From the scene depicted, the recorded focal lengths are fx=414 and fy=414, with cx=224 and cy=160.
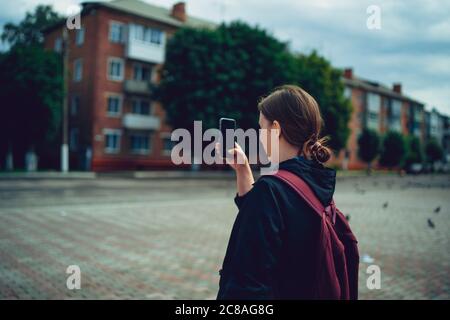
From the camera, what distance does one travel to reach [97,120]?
34.5m

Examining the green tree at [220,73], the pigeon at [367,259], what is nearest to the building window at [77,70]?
the green tree at [220,73]

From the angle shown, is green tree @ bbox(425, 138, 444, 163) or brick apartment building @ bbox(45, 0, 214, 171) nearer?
brick apartment building @ bbox(45, 0, 214, 171)

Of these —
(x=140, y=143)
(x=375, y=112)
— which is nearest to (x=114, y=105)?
(x=140, y=143)

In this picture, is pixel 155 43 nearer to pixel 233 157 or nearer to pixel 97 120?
pixel 97 120

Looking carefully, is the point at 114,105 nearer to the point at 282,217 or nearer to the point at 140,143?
the point at 140,143

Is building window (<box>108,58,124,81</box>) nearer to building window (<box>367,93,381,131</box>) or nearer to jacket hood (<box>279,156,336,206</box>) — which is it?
jacket hood (<box>279,156,336,206</box>)

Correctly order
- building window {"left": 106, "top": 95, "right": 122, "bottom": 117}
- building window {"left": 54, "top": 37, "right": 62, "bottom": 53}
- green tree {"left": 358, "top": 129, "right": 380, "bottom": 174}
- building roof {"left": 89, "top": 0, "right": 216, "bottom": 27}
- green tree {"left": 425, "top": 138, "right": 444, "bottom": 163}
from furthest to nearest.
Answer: green tree {"left": 425, "top": 138, "right": 444, "bottom": 163}
green tree {"left": 358, "top": 129, "right": 380, "bottom": 174}
building window {"left": 54, "top": 37, "right": 62, "bottom": 53}
building window {"left": 106, "top": 95, "right": 122, "bottom": 117}
building roof {"left": 89, "top": 0, "right": 216, "bottom": 27}

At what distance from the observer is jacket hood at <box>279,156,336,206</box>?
5.81 feet

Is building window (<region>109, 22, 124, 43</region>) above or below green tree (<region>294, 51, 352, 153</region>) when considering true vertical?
above

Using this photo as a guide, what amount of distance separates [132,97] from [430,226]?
98.5ft

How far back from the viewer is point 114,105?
117ft

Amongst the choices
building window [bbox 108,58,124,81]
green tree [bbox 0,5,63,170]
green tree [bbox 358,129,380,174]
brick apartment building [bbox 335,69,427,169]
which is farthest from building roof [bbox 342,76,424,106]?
green tree [bbox 0,5,63,170]

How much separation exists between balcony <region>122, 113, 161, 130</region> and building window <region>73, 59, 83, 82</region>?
5.57m

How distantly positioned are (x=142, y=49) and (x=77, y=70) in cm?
626
